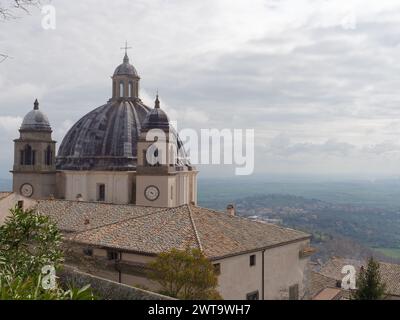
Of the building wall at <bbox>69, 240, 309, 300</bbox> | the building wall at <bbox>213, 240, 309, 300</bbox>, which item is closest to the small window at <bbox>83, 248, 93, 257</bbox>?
the building wall at <bbox>69, 240, 309, 300</bbox>

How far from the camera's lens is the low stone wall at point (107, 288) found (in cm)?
1266

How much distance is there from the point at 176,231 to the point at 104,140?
73.0 feet

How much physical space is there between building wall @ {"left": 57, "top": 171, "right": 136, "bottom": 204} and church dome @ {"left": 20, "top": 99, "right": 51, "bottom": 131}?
14.8 ft

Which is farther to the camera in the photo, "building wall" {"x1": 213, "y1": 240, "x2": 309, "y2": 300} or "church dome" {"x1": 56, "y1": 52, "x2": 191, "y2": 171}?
"church dome" {"x1": 56, "y1": 52, "x2": 191, "y2": 171}

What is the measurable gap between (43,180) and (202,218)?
23.0m

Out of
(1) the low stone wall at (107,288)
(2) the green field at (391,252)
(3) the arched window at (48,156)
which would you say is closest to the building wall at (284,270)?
(1) the low stone wall at (107,288)

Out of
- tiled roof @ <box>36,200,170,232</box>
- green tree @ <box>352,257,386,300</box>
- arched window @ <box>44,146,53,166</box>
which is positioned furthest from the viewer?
arched window @ <box>44,146,53,166</box>

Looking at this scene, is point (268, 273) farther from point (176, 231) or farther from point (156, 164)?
point (156, 164)

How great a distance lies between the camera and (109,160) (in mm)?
44375

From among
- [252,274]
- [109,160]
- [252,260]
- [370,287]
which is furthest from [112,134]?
[370,287]

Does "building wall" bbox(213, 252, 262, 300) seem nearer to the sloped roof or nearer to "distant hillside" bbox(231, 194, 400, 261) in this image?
the sloped roof

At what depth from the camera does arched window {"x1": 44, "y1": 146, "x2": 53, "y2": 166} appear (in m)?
46.2

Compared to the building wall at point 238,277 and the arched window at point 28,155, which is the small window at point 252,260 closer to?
the building wall at point 238,277
